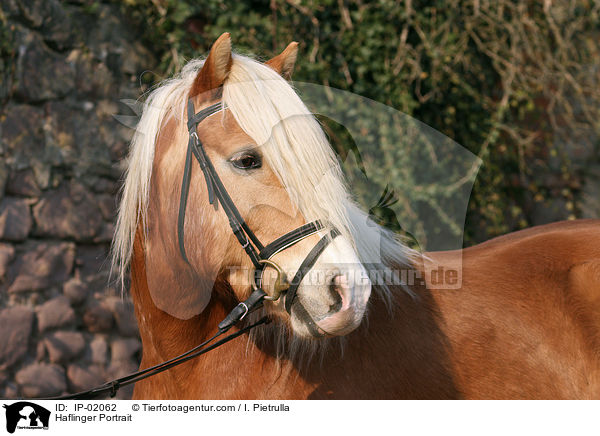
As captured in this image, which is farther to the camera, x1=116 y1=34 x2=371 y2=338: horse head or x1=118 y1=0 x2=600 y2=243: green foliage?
x1=118 y1=0 x2=600 y2=243: green foliage

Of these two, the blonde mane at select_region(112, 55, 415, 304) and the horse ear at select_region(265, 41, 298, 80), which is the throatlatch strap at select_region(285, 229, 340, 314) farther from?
the horse ear at select_region(265, 41, 298, 80)

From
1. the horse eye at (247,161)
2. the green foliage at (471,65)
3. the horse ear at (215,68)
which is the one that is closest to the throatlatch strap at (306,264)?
the horse eye at (247,161)

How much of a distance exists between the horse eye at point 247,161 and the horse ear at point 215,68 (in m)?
0.25

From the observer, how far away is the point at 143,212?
164cm

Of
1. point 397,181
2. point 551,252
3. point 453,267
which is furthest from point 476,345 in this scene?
point 397,181

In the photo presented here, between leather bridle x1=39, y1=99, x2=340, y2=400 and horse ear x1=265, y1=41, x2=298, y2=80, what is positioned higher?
horse ear x1=265, y1=41, x2=298, y2=80

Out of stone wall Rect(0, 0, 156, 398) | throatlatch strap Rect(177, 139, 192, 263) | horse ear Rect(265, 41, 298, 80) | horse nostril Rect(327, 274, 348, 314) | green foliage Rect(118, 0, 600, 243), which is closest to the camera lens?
horse nostril Rect(327, 274, 348, 314)

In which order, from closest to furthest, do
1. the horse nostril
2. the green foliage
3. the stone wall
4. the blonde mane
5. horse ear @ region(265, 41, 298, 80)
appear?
the horse nostril, the blonde mane, horse ear @ region(265, 41, 298, 80), the stone wall, the green foliage

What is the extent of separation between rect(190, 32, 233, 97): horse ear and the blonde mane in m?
0.03

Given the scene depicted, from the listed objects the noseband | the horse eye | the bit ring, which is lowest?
the bit ring

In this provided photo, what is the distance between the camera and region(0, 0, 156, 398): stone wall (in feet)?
10.3

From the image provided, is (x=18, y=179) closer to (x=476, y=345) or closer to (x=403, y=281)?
(x=403, y=281)

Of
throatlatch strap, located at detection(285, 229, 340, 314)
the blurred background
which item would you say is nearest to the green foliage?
the blurred background

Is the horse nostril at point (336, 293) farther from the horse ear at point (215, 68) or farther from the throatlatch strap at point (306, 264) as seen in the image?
the horse ear at point (215, 68)
